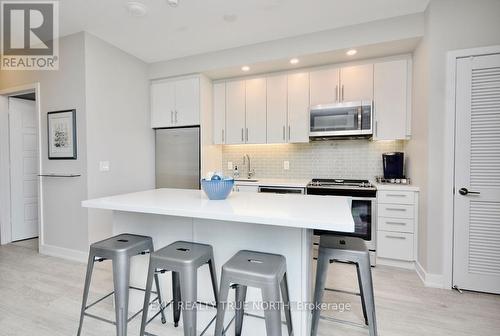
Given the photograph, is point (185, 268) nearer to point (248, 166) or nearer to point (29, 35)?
point (248, 166)

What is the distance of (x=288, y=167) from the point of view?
3.91 m

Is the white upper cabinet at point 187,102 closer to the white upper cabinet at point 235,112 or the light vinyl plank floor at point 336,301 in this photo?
the white upper cabinet at point 235,112

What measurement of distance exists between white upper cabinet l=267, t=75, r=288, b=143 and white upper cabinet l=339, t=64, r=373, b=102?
782 mm

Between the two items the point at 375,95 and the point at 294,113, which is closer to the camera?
the point at 375,95

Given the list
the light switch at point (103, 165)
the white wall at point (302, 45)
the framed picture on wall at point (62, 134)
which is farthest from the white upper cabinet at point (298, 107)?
the framed picture on wall at point (62, 134)

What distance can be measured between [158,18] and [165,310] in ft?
9.54

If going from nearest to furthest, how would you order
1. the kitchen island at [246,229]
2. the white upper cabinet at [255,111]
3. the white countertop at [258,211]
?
the white countertop at [258,211] < the kitchen island at [246,229] < the white upper cabinet at [255,111]

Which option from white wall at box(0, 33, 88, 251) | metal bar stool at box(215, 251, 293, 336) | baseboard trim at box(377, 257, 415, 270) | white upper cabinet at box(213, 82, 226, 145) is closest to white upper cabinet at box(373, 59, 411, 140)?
baseboard trim at box(377, 257, 415, 270)

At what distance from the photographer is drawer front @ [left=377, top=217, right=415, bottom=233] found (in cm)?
280

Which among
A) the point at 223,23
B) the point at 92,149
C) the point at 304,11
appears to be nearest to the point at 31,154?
the point at 92,149

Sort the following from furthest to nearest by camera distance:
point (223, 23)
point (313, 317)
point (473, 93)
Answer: point (223, 23)
point (473, 93)
point (313, 317)

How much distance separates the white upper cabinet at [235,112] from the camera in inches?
152

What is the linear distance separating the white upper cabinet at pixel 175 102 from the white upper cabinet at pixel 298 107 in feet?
4.49

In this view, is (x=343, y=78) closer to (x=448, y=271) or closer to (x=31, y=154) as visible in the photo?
(x=448, y=271)
